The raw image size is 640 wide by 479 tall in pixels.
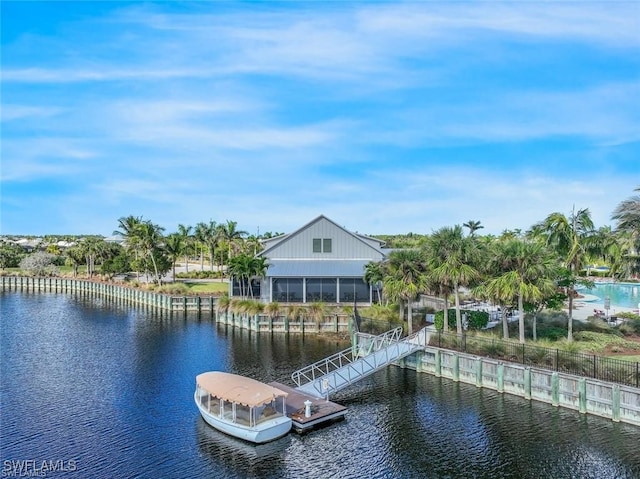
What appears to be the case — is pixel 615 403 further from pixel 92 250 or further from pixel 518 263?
pixel 92 250

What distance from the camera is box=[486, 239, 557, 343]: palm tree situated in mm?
37406

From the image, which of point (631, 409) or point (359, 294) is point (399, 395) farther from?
point (359, 294)

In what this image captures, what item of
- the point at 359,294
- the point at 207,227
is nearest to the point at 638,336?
the point at 359,294

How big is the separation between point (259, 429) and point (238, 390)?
2432 millimetres

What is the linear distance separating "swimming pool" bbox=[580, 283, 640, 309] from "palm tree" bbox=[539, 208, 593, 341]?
35.6 metres

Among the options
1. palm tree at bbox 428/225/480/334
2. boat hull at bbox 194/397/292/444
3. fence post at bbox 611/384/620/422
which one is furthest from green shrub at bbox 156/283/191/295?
fence post at bbox 611/384/620/422

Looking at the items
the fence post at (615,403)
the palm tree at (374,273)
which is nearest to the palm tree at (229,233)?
the palm tree at (374,273)

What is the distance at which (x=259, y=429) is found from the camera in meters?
26.2

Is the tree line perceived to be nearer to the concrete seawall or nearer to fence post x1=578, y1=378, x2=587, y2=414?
the concrete seawall

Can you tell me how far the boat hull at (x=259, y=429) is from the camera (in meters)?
26.2

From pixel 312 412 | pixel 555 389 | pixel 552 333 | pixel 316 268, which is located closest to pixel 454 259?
pixel 552 333

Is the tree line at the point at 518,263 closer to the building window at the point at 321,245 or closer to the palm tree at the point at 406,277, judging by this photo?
the palm tree at the point at 406,277

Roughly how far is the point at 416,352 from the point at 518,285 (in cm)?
873

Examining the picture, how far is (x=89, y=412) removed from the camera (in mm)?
31516
